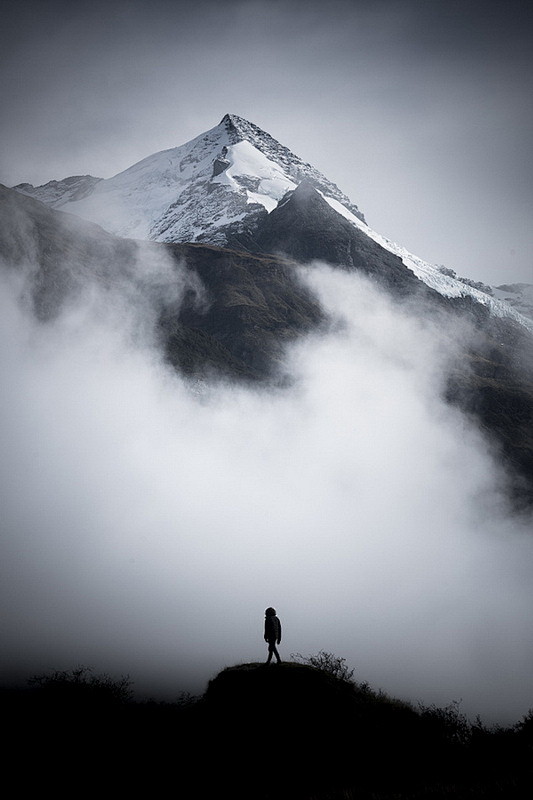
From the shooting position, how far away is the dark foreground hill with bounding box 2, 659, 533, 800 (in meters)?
18.0

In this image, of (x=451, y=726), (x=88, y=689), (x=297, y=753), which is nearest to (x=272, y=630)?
(x=297, y=753)

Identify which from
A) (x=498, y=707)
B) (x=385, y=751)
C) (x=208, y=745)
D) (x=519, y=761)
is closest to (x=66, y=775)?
(x=208, y=745)

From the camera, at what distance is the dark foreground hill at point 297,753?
709 inches

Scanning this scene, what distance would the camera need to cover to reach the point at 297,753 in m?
19.5

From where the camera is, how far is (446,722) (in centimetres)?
2548

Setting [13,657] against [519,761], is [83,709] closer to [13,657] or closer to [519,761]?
[519,761]

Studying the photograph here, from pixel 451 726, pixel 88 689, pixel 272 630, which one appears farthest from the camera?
pixel 88 689

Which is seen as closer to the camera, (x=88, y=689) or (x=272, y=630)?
(x=272, y=630)

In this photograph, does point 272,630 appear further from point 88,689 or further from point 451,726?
point 88,689

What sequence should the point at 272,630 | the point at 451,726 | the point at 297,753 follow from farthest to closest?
1. the point at 451,726
2. the point at 272,630
3. the point at 297,753

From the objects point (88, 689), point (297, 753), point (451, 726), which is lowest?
point (88, 689)

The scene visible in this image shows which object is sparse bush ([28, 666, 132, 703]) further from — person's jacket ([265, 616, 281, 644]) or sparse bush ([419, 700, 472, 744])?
sparse bush ([419, 700, 472, 744])

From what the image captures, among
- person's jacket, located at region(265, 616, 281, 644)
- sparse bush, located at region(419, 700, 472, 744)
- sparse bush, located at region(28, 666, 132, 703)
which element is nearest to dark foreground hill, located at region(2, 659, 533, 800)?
sparse bush, located at region(419, 700, 472, 744)

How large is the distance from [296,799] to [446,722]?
1188 centimetres
